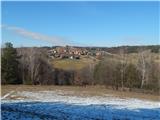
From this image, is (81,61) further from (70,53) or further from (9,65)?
(9,65)

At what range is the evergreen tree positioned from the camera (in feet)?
163

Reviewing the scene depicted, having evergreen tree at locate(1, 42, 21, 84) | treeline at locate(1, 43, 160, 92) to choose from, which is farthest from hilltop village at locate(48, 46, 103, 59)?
evergreen tree at locate(1, 42, 21, 84)

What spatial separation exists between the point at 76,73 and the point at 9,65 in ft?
34.3

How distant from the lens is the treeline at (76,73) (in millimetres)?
52125

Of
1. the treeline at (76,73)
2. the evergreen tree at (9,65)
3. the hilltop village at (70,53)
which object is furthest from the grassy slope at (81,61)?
the evergreen tree at (9,65)

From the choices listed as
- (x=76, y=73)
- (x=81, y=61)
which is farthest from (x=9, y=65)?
(x=81, y=61)

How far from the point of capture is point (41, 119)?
17047 mm

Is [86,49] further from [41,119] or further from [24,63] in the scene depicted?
[41,119]

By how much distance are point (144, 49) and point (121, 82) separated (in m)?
19.5

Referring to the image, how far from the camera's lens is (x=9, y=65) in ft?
166

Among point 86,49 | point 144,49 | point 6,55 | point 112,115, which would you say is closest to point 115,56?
point 144,49

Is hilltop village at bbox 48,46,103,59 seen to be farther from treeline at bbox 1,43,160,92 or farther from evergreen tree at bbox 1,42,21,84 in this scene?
evergreen tree at bbox 1,42,21,84

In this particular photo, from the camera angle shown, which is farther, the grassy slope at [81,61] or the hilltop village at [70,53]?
the hilltop village at [70,53]

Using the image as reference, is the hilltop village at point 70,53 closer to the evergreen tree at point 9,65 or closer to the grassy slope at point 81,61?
the grassy slope at point 81,61
